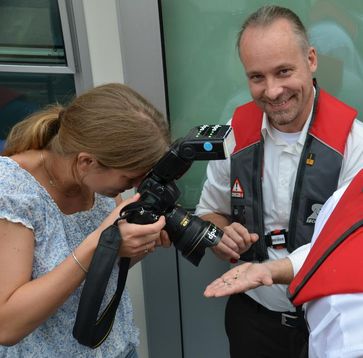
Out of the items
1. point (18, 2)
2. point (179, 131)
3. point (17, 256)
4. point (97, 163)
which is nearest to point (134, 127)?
point (97, 163)

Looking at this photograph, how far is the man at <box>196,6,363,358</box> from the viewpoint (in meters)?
1.33

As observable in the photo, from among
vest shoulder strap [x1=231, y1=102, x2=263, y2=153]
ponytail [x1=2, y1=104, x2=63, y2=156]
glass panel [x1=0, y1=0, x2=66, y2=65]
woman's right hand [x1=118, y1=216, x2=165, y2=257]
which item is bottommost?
woman's right hand [x1=118, y1=216, x2=165, y2=257]

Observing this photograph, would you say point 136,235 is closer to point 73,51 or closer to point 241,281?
point 241,281

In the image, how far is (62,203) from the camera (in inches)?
46.3

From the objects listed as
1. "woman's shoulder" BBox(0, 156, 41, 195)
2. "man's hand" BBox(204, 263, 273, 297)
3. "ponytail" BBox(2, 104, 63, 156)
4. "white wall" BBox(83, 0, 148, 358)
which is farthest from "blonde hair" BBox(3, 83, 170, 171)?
"white wall" BBox(83, 0, 148, 358)

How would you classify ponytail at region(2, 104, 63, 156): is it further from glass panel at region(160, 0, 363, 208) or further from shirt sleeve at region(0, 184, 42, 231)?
glass panel at region(160, 0, 363, 208)

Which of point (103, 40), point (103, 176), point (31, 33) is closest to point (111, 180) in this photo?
point (103, 176)

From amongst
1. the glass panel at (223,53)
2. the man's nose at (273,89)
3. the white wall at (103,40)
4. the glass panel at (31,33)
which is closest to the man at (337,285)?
the man's nose at (273,89)

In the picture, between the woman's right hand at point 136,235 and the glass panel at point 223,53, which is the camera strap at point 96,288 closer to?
the woman's right hand at point 136,235

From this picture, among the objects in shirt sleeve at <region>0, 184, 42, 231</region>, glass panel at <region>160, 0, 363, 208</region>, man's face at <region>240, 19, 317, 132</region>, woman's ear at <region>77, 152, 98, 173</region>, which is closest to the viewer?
shirt sleeve at <region>0, 184, 42, 231</region>

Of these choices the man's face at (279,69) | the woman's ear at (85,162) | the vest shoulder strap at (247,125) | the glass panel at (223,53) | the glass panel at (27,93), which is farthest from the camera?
the glass panel at (27,93)

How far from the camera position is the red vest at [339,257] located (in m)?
0.68

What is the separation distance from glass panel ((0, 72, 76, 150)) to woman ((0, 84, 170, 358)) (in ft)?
2.22

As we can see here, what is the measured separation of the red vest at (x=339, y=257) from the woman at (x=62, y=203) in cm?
40
